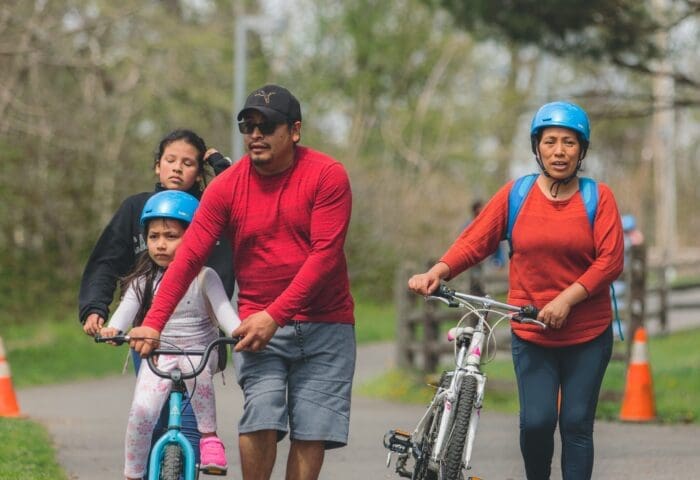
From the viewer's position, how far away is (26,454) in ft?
29.6

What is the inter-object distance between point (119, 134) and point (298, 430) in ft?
68.1

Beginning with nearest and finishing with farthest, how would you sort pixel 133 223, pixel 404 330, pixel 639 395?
pixel 133 223 → pixel 639 395 → pixel 404 330

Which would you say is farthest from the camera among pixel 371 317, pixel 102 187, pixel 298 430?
pixel 371 317

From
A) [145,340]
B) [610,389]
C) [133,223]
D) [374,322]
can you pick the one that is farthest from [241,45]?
[145,340]

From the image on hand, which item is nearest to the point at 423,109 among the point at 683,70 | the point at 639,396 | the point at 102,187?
the point at 102,187

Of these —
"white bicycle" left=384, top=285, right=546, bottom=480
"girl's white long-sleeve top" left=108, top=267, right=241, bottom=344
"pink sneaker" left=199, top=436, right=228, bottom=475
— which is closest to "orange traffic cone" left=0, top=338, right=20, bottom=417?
"girl's white long-sleeve top" left=108, top=267, right=241, bottom=344

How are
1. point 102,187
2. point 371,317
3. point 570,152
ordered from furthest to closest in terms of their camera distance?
point 371,317, point 102,187, point 570,152

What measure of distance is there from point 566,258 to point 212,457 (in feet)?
5.50

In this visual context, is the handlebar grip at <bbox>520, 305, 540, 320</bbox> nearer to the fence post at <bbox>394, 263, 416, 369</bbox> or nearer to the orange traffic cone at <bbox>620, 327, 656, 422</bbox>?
the orange traffic cone at <bbox>620, 327, 656, 422</bbox>

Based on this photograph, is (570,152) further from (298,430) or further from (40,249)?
(40,249)

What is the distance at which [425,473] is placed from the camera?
20.4 ft

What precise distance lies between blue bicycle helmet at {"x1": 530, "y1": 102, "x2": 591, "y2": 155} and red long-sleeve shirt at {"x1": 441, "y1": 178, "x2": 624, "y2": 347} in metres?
0.25

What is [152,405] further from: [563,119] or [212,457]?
[563,119]

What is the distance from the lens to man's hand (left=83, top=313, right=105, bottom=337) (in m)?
6.37
